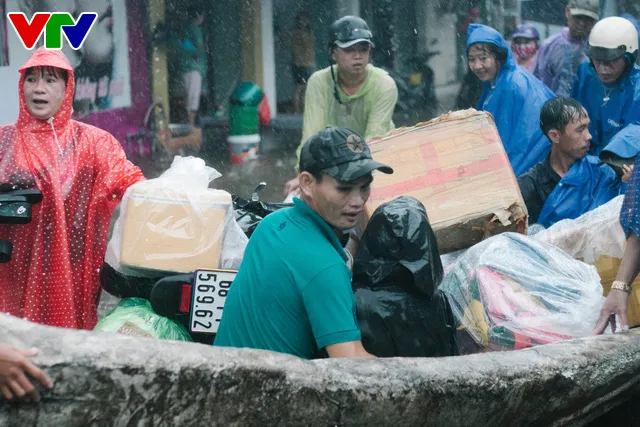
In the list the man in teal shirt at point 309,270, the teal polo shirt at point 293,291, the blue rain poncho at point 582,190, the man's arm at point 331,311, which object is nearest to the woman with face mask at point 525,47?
the blue rain poncho at point 582,190

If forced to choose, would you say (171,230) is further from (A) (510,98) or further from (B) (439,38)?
(B) (439,38)

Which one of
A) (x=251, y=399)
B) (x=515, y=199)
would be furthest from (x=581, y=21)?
(x=251, y=399)

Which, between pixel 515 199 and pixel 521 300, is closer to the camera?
pixel 521 300

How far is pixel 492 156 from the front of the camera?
5051mm

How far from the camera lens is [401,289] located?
3.63 m

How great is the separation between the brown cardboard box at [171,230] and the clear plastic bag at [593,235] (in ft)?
4.51

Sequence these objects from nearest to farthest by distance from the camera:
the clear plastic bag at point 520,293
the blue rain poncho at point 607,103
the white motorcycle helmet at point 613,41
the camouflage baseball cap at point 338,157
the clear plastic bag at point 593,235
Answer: the camouflage baseball cap at point 338,157 < the clear plastic bag at point 520,293 < the clear plastic bag at point 593,235 < the white motorcycle helmet at point 613,41 < the blue rain poncho at point 607,103

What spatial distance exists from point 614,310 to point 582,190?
1.24 metres

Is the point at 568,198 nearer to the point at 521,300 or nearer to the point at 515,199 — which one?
the point at 515,199

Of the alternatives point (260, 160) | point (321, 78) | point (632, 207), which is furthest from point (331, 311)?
point (260, 160)

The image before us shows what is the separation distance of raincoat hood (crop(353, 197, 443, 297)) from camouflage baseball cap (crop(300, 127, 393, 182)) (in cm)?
32

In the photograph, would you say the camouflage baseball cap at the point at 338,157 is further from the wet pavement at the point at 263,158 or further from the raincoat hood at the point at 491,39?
the wet pavement at the point at 263,158

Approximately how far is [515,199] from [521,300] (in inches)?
27.4

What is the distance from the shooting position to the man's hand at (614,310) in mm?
4215
